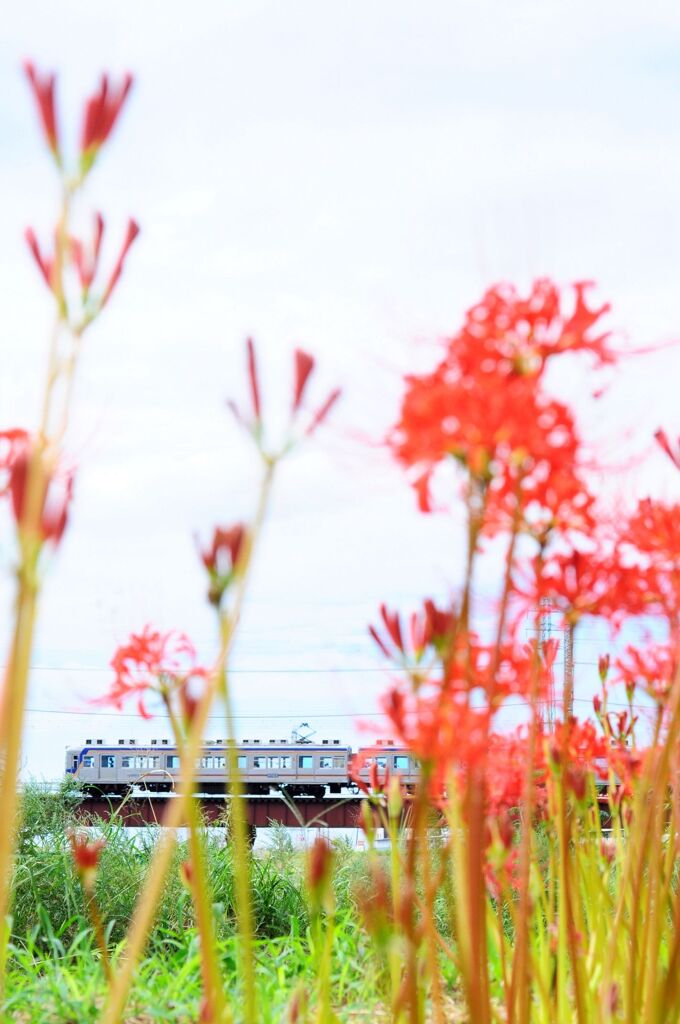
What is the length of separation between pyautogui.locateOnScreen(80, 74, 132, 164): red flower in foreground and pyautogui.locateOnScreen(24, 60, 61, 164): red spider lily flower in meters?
0.03

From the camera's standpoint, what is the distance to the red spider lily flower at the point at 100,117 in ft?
3.56

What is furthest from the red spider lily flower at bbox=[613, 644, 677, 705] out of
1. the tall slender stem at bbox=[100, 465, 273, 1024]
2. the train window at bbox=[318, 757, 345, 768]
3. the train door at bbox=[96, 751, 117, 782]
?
the train door at bbox=[96, 751, 117, 782]

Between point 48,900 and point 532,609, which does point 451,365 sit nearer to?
point 532,609

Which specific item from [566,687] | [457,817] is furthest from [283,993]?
[457,817]

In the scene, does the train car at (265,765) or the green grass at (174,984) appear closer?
the green grass at (174,984)

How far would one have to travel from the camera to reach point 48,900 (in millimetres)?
4793

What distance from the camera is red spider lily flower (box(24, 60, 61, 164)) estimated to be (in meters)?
1.09

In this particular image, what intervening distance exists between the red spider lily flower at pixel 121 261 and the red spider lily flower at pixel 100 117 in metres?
0.08

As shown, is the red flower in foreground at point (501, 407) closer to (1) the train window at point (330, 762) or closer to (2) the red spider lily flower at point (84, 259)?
(2) the red spider lily flower at point (84, 259)

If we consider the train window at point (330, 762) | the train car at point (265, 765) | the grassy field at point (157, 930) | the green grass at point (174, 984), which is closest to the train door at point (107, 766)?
the train car at point (265, 765)

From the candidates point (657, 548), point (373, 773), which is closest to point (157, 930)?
point (373, 773)

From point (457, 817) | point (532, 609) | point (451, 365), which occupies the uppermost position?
point (451, 365)

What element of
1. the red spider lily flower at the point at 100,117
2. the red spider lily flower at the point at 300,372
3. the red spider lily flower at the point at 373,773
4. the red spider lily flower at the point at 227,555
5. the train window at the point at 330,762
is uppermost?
the red spider lily flower at the point at 100,117

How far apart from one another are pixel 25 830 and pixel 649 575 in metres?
4.47
